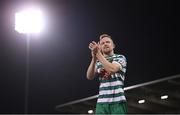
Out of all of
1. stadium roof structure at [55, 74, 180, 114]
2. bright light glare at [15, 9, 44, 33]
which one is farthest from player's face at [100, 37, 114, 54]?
bright light glare at [15, 9, 44, 33]

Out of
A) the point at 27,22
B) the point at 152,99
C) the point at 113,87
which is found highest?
the point at 27,22

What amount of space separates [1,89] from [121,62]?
23527 millimetres

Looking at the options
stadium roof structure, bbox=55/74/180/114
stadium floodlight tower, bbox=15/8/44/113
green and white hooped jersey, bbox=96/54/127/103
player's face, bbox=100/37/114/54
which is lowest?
green and white hooped jersey, bbox=96/54/127/103

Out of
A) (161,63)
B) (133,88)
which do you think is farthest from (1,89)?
(133,88)

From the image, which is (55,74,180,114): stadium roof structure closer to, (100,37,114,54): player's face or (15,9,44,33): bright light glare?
(15,9,44,33): bright light glare

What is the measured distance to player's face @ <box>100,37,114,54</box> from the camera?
5.09 meters

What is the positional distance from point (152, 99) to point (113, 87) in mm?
10852

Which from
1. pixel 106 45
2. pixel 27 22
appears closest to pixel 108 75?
pixel 106 45

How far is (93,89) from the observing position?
2672 cm

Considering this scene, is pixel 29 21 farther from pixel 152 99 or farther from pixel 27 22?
pixel 152 99

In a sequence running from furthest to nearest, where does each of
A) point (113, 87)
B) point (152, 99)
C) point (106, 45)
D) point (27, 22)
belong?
point (152, 99)
point (27, 22)
point (106, 45)
point (113, 87)

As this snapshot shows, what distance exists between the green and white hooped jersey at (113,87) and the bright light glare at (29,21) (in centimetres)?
899

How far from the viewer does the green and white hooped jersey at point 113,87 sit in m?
4.89

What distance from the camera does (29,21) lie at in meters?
13.8
